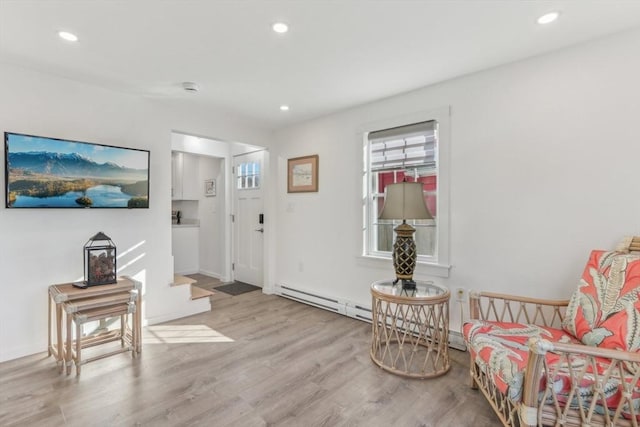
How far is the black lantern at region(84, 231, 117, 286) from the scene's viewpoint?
2.54m

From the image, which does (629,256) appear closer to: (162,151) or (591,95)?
(591,95)

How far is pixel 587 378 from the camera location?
1405 millimetres

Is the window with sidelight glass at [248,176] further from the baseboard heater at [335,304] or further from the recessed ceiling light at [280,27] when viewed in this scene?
the recessed ceiling light at [280,27]

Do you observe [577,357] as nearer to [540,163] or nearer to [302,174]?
[540,163]

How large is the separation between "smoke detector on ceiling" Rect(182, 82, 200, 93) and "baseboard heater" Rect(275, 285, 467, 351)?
2.56m

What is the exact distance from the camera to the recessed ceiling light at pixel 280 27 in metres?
1.92

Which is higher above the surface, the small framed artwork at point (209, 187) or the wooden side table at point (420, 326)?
the small framed artwork at point (209, 187)

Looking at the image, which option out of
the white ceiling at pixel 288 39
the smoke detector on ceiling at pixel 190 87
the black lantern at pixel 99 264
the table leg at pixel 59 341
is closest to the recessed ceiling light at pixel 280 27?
the white ceiling at pixel 288 39

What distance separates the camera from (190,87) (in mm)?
2842

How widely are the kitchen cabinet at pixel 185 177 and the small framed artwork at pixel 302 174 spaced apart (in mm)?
2298

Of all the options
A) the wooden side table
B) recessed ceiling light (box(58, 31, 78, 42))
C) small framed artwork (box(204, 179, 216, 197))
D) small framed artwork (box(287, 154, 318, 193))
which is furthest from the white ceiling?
small framed artwork (box(204, 179, 216, 197))

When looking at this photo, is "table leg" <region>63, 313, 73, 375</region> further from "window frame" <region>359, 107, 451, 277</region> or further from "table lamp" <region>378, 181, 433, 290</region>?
"window frame" <region>359, 107, 451, 277</region>

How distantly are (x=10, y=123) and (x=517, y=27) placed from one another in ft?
12.1

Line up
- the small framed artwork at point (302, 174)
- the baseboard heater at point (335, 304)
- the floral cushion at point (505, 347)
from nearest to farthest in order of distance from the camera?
1. the floral cushion at point (505, 347)
2. the baseboard heater at point (335, 304)
3. the small framed artwork at point (302, 174)
